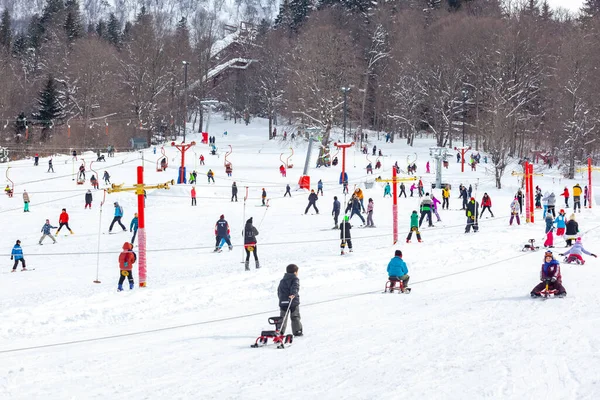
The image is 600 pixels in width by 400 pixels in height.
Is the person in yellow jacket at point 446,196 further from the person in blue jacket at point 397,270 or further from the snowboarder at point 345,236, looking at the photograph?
the person in blue jacket at point 397,270

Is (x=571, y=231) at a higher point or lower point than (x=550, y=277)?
higher

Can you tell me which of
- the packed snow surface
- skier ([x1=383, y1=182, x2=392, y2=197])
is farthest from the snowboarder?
skier ([x1=383, y1=182, x2=392, y2=197])

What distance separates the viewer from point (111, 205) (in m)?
34.7

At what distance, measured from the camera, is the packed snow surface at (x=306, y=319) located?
26.7ft

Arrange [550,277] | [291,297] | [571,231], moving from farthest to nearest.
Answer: [571,231]
[550,277]
[291,297]

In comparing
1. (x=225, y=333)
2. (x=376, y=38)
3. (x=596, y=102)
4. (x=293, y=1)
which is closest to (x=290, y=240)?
(x=225, y=333)

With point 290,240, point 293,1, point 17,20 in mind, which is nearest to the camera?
point 290,240

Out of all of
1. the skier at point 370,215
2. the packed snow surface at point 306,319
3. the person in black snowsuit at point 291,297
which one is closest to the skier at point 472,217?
the packed snow surface at point 306,319

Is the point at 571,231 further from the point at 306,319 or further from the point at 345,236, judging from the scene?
the point at 306,319

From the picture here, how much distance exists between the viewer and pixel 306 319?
1212 centimetres

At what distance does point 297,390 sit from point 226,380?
1.01m

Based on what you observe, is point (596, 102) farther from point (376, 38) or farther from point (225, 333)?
point (225, 333)

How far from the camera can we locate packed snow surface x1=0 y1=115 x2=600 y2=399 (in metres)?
8.14

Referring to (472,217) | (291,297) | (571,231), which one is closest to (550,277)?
(291,297)
